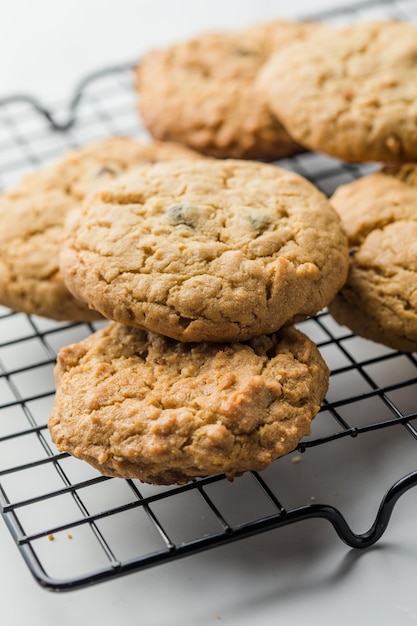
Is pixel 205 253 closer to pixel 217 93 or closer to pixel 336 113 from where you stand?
pixel 336 113

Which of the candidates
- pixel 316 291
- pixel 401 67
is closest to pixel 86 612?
pixel 316 291

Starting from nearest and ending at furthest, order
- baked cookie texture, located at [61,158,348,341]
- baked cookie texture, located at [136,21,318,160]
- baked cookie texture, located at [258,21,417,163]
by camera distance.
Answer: baked cookie texture, located at [61,158,348,341]
baked cookie texture, located at [258,21,417,163]
baked cookie texture, located at [136,21,318,160]

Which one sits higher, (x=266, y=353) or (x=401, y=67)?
(x=401, y=67)

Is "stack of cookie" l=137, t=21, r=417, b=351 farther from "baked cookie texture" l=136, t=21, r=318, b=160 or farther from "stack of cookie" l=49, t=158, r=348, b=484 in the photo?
"stack of cookie" l=49, t=158, r=348, b=484

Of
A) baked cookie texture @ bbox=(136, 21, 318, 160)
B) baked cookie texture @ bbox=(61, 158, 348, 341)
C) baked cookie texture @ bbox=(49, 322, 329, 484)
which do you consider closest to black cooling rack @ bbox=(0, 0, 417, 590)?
baked cookie texture @ bbox=(49, 322, 329, 484)

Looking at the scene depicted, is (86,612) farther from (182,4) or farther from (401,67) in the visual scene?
(182,4)
